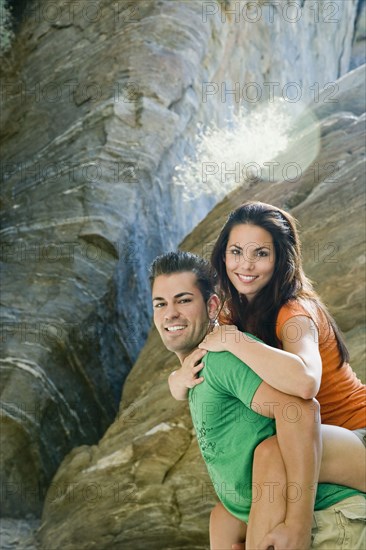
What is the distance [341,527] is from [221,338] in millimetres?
913

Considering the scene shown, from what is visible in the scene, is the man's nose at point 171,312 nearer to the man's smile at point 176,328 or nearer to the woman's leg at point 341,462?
the man's smile at point 176,328

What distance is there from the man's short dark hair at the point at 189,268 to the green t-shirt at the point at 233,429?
0.58m

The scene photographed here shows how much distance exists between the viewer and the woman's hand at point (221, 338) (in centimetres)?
335

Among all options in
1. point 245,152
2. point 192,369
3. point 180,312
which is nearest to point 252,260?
point 180,312

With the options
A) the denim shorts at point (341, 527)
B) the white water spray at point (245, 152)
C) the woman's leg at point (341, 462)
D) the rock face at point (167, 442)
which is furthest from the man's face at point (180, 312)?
the white water spray at point (245, 152)

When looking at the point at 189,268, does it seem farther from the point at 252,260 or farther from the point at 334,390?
the point at 334,390

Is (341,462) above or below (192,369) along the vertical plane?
below

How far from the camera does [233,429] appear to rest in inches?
133

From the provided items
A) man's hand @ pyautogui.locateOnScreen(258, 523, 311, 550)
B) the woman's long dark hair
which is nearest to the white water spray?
the woman's long dark hair

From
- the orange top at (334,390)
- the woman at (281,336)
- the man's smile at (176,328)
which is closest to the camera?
the woman at (281,336)

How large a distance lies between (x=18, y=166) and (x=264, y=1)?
6.35 m

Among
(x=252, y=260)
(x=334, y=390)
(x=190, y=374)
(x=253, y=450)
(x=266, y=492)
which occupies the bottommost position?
(x=266, y=492)

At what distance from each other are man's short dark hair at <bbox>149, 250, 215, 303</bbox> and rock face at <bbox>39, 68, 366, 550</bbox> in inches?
62.8

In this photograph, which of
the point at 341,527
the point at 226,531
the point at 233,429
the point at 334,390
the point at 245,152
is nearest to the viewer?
the point at 341,527
